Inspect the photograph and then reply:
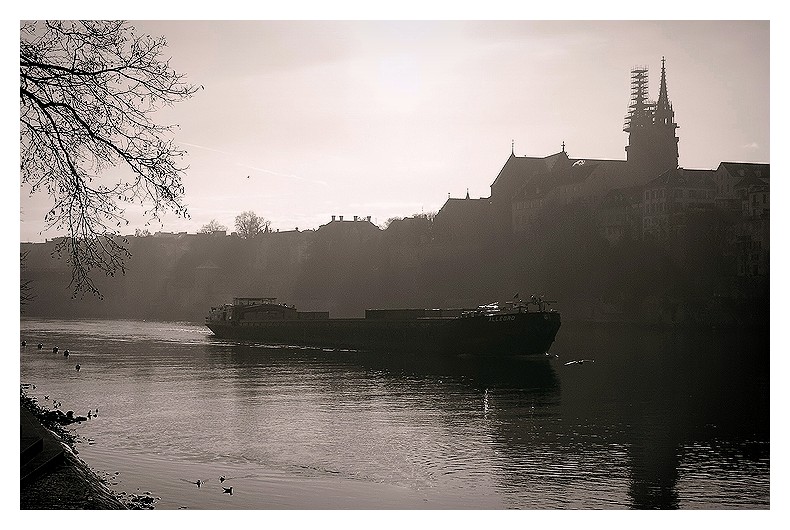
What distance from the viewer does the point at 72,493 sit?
6133 mm

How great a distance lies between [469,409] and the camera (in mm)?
12047

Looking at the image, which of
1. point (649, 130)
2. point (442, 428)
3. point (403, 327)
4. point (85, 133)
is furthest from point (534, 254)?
point (85, 133)

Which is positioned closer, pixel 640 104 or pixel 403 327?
pixel 640 104

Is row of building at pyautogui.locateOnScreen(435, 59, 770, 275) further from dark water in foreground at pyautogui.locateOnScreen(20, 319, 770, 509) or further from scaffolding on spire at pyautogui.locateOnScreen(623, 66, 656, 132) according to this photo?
dark water in foreground at pyautogui.locateOnScreen(20, 319, 770, 509)

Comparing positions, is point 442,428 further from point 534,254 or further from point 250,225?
point 534,254

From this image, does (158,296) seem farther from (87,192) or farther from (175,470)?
(87,192)

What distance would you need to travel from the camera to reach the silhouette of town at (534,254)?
11227mm

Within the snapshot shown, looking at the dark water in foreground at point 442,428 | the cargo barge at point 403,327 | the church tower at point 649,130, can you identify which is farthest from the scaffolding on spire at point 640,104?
the cargo barge at point 403,327

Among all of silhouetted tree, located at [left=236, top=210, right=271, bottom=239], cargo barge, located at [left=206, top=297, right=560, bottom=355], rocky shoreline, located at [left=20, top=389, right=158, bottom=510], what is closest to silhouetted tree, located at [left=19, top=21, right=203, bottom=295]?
rocky shoreline, located at [left=20, top=389, right=158, bottom=510]

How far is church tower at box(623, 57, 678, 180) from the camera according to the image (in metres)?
10.6

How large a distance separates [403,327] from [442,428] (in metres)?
12.3

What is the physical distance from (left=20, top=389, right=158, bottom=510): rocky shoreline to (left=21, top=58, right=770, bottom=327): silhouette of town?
219 centimetres

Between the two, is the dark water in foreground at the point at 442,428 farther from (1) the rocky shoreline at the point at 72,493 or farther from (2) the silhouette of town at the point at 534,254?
(2) the silhouette of town at the point at 534,254
